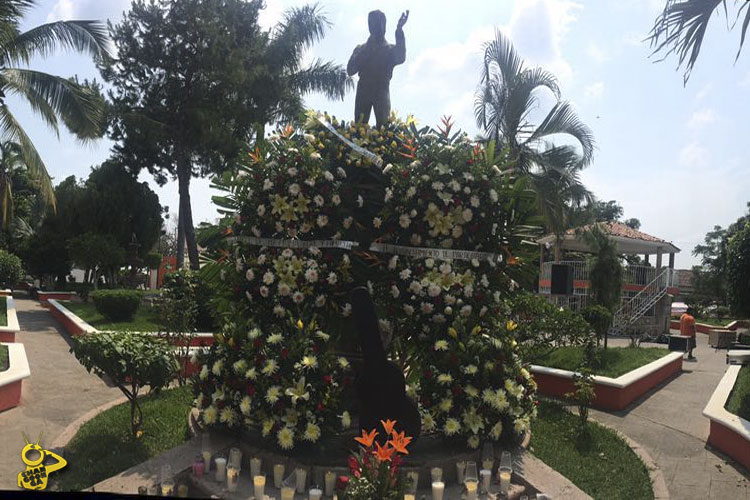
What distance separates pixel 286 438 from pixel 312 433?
187 millimetres

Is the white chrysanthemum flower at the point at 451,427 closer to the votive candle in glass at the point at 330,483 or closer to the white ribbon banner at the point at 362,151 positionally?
the votive candle in glass at the point at 330,483

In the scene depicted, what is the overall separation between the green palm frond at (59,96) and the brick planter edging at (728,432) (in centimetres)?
1213

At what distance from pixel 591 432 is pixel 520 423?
2020 mm

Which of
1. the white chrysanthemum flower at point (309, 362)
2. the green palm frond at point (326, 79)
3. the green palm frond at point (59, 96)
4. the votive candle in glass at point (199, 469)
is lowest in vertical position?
the votive candle in glass at point (199, 469)

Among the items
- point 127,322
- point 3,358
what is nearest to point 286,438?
point 3,358

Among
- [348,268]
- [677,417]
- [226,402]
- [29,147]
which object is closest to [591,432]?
[677,417]

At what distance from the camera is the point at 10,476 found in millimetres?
4684

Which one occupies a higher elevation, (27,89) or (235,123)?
(235,123)

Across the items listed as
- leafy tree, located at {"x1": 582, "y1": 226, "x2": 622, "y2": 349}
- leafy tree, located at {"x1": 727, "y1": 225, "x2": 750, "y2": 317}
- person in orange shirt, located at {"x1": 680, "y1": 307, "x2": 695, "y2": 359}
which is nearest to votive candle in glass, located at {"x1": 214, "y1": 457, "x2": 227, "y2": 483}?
leafy tree, located at {"x1": 727, "y1": 225, "x2": 750, "y2": 317}

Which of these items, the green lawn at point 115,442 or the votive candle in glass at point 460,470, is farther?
the green lawn at point 115,442

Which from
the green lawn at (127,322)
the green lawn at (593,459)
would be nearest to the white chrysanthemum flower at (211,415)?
the green lawn at (593,459)

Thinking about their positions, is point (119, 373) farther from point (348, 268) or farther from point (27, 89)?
point (27, 89)

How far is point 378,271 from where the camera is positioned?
5.48 m

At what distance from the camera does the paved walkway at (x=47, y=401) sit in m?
5.43
